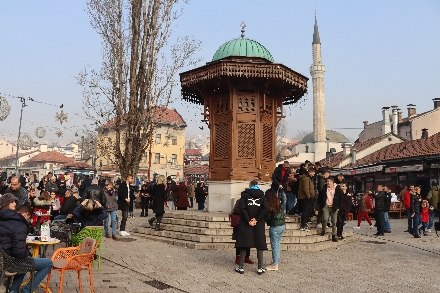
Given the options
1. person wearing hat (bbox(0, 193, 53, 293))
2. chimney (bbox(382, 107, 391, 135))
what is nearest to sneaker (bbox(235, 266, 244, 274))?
person wearing hat (bbox(0, 193, 53, 293))

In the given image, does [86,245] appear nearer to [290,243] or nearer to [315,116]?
[290,243]

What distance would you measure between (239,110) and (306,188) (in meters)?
3.32

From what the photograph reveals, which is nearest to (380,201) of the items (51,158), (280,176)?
(280,176)

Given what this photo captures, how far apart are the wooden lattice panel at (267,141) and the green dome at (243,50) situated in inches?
92.3

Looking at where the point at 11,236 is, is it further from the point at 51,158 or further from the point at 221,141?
the point at 51,158

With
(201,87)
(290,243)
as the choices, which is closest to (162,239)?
(290,243)

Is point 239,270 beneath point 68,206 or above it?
beneath

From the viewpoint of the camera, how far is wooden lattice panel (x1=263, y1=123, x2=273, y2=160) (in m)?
13.2

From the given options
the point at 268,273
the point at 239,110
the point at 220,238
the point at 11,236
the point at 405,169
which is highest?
the point at 239,110

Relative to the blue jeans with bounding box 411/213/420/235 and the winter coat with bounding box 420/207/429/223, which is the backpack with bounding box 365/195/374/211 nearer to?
the winter coat with bounding box 420/207/429/223

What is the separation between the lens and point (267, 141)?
1326cm

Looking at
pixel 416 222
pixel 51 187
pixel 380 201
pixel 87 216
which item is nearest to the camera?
pixel 87 216

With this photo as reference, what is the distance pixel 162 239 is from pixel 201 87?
5.04 metres

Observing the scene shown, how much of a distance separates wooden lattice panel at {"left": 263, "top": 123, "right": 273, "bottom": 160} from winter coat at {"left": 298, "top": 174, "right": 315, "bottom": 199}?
2.08m
